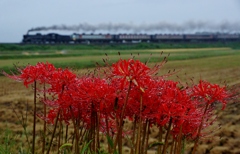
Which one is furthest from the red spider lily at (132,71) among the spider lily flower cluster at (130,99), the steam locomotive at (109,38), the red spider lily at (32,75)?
the steam locomotive at (109,38)

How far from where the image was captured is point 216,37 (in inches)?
2963

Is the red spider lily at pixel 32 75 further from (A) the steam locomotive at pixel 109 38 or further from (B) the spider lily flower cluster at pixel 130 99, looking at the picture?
(A) the steam locomotive at pixel 109 38

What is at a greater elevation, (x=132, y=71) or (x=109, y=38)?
(x=132, y=71)

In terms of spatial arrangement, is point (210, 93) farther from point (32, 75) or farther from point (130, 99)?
point (32, 75)

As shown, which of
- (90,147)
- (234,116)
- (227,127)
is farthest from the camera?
(234,116)

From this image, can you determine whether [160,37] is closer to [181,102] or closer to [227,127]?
[227,127]

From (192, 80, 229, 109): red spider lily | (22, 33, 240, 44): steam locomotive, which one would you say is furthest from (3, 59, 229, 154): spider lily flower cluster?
(22, 33, 240, 44): steam locomotive

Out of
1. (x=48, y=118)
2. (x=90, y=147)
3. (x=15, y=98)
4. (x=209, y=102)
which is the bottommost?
(x=15, y=98)

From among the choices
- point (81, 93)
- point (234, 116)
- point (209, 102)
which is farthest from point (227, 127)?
point (81, 93)

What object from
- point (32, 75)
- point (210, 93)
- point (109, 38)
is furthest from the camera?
point (109, 38)

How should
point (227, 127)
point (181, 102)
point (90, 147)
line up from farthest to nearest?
1. point (227, 127)
2. point (90, 147)
3. point (181, 102)

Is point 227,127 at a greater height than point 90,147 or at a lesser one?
lesser

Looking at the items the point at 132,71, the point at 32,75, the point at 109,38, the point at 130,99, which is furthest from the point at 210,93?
the point at 109,38

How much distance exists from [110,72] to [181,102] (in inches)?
21.7
